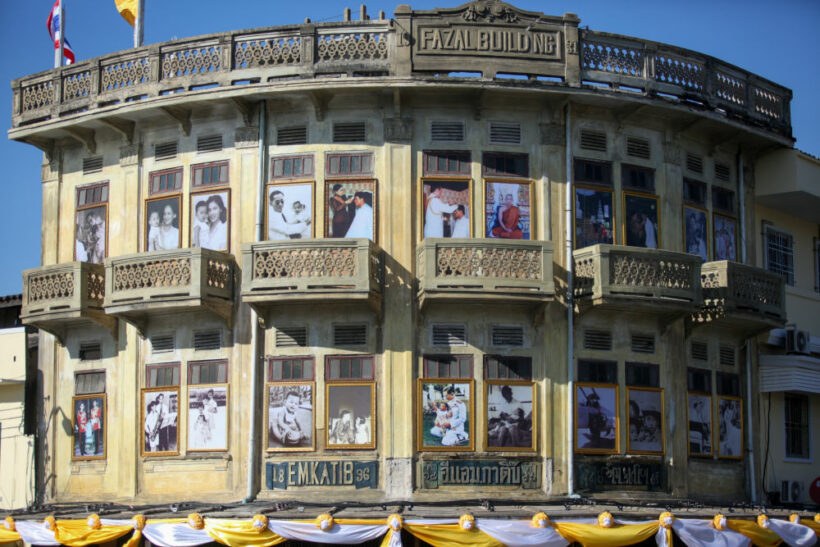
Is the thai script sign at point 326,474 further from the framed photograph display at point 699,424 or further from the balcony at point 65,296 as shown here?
the framed photograph display at point 699,424

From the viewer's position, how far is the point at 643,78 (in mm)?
28953

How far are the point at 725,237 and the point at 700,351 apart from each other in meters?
3.21

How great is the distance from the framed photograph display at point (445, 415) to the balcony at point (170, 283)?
488 cm

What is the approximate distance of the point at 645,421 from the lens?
2823 cm

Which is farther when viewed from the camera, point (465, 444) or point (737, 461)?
point (737, 461)

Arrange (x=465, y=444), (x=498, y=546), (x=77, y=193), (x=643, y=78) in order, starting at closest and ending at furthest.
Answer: (x=498, y=546) < (x=465, y=444) < (x=643, y=78) < (x=77, y=193)

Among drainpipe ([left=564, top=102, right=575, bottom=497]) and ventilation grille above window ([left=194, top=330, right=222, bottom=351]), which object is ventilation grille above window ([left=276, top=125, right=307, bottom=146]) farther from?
drainpipe ([left=564, top=102, right=575, bottom=497])

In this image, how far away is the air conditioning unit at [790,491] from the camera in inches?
1217

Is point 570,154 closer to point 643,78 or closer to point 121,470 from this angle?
point 643,78

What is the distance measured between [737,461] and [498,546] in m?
8.76

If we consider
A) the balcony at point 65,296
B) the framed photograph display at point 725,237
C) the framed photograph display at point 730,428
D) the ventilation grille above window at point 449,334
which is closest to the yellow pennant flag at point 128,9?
the balcony at point 65,296

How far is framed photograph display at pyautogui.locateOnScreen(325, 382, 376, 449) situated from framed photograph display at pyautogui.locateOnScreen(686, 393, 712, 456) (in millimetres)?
7583

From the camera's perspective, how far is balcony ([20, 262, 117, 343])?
94.4 feet

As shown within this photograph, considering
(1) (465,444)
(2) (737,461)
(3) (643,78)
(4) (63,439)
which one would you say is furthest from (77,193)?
(2) (737,461)
